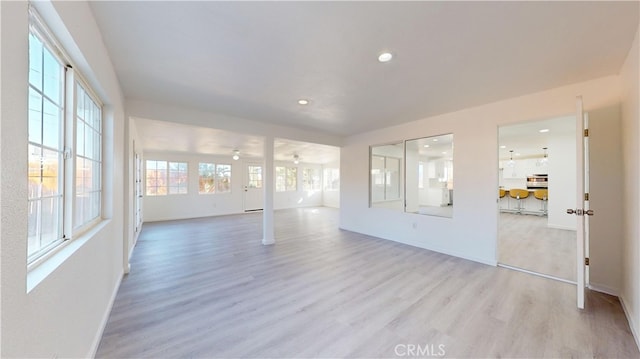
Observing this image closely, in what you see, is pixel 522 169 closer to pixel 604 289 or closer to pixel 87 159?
pixel 604 289

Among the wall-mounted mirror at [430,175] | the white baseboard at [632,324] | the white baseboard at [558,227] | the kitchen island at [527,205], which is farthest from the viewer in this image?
the kitchen island at [527,205]

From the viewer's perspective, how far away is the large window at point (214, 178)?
27.2 feet

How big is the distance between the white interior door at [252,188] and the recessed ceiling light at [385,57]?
26.4ft

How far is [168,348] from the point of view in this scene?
1745mm

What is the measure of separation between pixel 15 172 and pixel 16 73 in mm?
356

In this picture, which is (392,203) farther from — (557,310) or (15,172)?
(15,172)

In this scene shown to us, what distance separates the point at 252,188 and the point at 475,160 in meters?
7.83

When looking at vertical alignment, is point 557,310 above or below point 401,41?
below

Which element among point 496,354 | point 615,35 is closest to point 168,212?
point 496,354

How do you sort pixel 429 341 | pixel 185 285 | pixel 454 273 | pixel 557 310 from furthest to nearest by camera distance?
pixel 454 273
pixel 185 285
pixel 557 310
pixel 429 341

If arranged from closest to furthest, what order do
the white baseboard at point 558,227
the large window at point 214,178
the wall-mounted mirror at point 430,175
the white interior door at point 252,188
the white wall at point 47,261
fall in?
the white wall at point 47,261 < the wall-mounted mirror at point 430,175 < the white baseboard at point 558,227 < the large window at point 214,178 < the white interior door at point 252,188

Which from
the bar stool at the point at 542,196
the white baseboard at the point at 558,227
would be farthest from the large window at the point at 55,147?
the bar stool at the point at 542,196

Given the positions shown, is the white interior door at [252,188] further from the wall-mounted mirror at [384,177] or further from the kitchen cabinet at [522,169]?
the kitchen cabinet at [522,169]

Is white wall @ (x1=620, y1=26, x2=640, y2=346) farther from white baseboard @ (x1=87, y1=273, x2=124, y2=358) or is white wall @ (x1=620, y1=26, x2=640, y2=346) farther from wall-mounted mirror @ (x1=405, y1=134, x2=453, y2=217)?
white baseboard @ (x1=87, y1=273, x2=124, y2=358)
